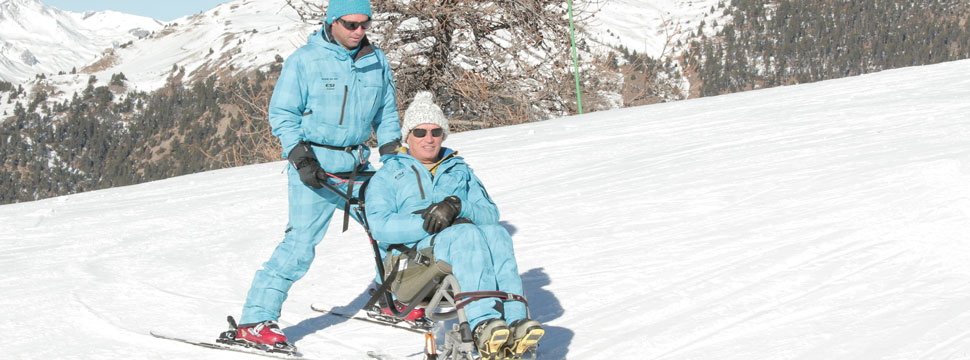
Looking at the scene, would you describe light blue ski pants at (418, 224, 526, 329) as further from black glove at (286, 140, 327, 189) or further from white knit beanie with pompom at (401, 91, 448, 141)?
black glove at (286, 140, 327, 189)

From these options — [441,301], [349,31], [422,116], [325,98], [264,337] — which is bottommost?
[264,337]

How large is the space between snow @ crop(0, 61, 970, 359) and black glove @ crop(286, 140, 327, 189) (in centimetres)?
80

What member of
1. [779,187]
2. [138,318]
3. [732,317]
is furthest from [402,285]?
[779,187]

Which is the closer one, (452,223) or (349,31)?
(452,223)

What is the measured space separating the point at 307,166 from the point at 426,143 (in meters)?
0.49

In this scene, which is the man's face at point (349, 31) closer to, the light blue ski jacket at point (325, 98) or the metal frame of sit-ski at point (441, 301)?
the light blue ski jacket at point (325, 98)

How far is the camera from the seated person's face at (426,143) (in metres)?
3.52

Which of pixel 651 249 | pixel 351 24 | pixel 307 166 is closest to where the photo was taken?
pixel 307 166

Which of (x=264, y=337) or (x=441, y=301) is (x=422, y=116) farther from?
(x=264, y=337)

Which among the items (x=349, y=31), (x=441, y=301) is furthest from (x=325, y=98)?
(x=441, y=301)

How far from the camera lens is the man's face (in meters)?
3.67

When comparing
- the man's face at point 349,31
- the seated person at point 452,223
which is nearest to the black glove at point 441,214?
the seated person at point 452,223

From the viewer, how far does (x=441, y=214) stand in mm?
3152

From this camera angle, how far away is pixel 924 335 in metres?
3.21
